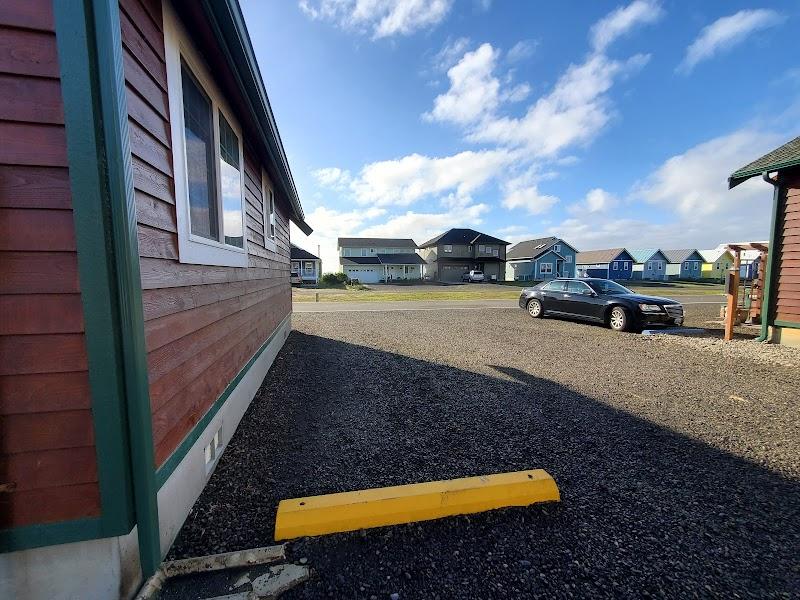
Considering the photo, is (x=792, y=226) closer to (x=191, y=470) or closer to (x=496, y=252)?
(x=191, y=470)

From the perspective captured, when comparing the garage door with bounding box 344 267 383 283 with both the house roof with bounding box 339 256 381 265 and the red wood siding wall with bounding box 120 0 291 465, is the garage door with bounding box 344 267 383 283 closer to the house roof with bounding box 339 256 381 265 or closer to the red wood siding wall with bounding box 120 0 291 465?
the house roof with bounding box 339 256 381 265

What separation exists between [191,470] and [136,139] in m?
2.13

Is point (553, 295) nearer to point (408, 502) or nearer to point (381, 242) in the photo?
point (408, 502)

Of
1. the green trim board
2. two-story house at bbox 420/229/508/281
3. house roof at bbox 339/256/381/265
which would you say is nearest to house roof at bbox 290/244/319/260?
house roof at bbox 339/256/381/265

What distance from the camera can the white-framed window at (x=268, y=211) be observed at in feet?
18.2

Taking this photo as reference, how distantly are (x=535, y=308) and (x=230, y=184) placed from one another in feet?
34.8

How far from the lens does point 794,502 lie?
7.53 ft

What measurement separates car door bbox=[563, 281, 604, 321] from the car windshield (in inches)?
7.3

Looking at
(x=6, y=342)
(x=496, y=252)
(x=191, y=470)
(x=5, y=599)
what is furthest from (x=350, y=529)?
(x=496, y=252)

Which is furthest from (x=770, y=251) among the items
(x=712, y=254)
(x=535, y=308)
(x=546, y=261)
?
(x=712, y=254)

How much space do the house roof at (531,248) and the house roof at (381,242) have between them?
16165 mm

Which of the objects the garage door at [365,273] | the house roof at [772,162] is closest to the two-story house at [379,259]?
the garage door at [365,273]

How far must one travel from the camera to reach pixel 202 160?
2922 mm

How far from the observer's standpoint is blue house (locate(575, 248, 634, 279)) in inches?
2026
